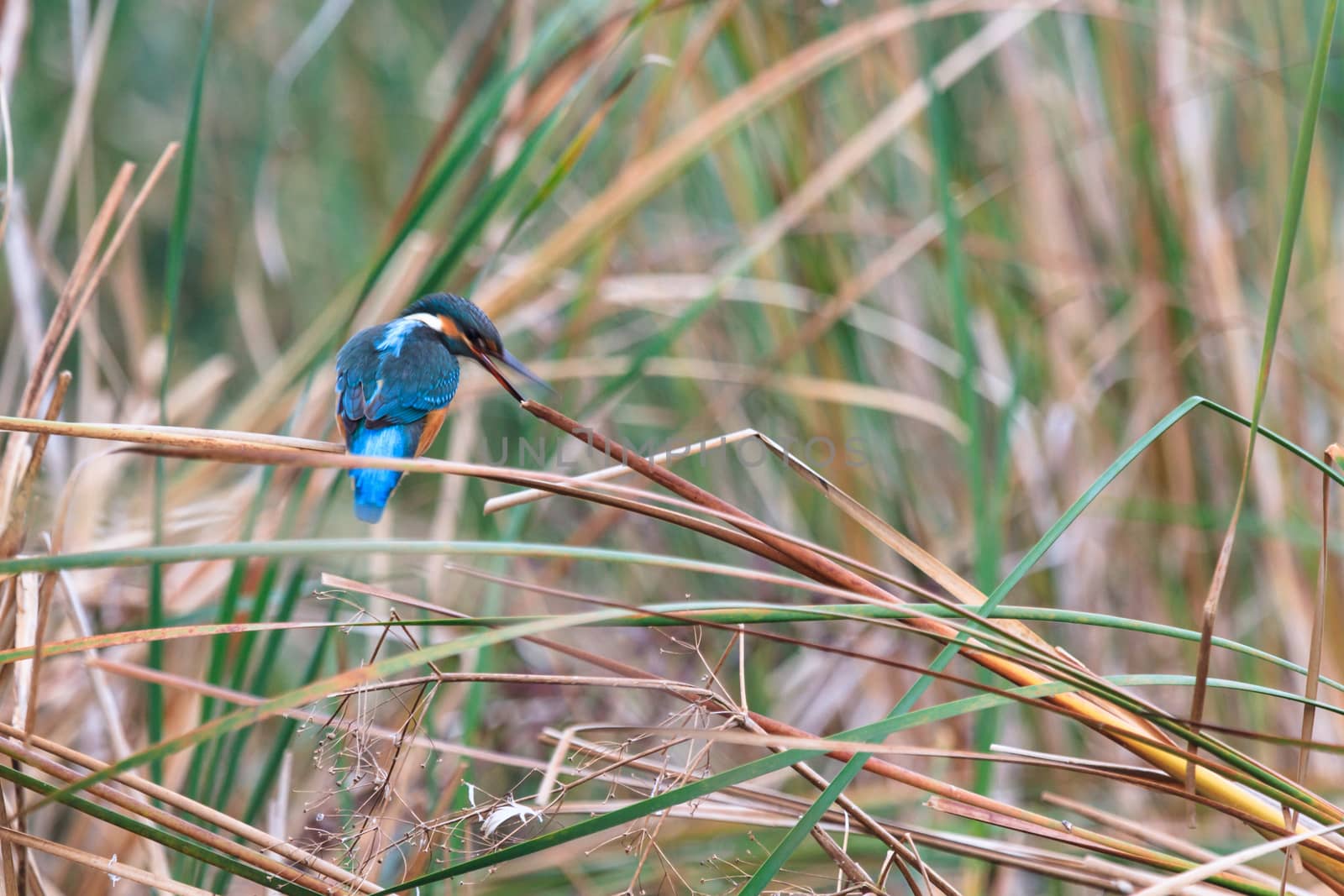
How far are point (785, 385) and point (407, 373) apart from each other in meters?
0.87

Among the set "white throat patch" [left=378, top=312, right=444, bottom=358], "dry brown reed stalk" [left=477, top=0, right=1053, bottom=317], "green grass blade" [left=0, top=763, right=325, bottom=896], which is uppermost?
"dry brown reed stalk" [left=477, top=0, right=1053, bottom=317]

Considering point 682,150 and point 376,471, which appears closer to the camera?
point 376,471

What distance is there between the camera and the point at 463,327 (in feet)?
3.98

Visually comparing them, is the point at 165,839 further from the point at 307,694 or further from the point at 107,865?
the point at 307,694

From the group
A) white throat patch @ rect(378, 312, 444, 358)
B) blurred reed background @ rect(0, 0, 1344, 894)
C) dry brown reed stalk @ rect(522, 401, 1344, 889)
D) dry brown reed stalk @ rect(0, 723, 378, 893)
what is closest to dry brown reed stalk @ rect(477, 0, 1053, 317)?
blurred reed background @ rect(0, 0, 1344, 894)

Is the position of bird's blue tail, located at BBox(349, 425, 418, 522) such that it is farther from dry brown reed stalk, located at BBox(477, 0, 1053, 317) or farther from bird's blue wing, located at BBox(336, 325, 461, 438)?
dry brown reed stalk, located at BBox(477, 0, 1053, 317)

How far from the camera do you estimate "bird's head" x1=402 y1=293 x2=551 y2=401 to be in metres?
1.19

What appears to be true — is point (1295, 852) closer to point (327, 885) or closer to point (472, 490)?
point (327, 885)

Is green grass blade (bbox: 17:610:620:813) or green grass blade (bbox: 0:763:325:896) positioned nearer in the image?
green grass blade (bbox: 17:610:620:813)

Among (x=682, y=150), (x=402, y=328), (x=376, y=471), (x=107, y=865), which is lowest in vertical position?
(x=107, y=865)

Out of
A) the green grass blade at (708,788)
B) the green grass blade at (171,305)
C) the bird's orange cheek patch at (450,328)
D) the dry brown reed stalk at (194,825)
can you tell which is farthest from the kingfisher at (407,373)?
the green grass blade at (708,788)

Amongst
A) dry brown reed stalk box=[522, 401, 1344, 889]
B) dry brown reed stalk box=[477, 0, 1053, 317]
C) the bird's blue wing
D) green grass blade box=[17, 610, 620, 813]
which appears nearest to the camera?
green grass blade box=[17, 610, 620, 813]

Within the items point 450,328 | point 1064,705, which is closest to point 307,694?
point 1064,705

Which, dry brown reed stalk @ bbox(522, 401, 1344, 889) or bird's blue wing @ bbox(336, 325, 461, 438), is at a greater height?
bird's blue wing @ bbox(336, 325, 461, 438)
